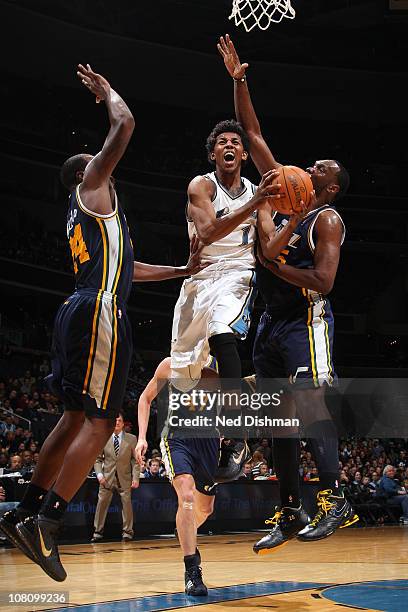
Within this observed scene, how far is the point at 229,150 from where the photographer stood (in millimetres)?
6148

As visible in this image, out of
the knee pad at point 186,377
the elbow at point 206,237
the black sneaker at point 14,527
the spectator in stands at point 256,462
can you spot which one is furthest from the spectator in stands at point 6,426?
the black sneaker at point 14,527

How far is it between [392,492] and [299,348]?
12743 mm

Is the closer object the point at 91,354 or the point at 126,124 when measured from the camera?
the point at 91,354

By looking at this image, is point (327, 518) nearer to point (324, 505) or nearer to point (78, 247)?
point (324, 505)

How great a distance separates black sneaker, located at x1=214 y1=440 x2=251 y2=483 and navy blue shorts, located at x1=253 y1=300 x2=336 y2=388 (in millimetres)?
814

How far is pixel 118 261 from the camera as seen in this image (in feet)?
16.1

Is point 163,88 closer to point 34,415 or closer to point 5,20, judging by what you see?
point 5,20

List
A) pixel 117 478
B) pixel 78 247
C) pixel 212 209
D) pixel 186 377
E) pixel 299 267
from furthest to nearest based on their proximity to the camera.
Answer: pixel 117 478 < pixel 186 377 < pixel 212 209 < pixel 299 267 < pixel 78 247

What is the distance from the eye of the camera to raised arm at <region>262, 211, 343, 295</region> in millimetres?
5469

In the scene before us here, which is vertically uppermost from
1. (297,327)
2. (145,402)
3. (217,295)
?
(217,295)

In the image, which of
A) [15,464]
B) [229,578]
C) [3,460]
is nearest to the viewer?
[229,578]

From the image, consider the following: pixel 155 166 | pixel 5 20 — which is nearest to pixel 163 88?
pixel 155 166

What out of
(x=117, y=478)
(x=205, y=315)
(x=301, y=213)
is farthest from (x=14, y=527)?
(x=117, y=478)

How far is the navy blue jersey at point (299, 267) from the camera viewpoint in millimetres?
5691
